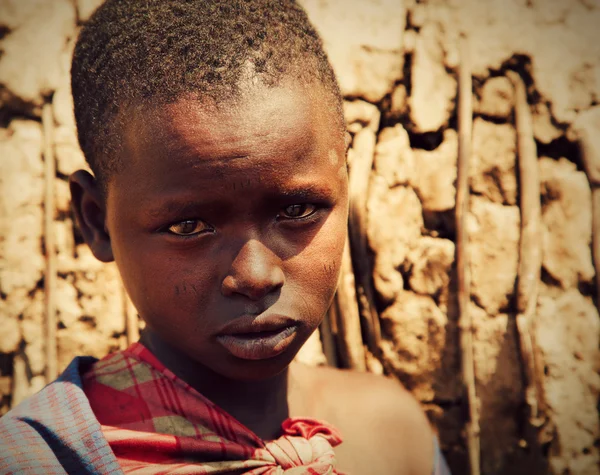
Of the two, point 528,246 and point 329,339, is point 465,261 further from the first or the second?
point 329,339

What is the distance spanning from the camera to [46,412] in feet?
3.55

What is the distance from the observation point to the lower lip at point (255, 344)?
0.97m

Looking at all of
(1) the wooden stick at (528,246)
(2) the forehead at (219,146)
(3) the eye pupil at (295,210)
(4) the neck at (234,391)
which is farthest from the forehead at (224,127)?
(1) the wooden stick at (528,246)

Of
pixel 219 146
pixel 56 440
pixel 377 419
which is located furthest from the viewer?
pixel 377 419

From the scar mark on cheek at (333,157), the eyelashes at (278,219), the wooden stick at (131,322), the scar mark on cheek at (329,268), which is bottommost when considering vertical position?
the wooden stick at (131,322)

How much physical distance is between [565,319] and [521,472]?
0.59 meters

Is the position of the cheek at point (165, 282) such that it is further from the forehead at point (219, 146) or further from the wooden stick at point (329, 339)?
the wooden stick at point (329, 339)

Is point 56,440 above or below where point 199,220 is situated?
below

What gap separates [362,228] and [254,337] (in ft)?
3.03

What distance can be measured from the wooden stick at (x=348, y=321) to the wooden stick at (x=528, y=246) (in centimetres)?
57

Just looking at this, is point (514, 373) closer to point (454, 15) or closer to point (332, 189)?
point (332, 189)

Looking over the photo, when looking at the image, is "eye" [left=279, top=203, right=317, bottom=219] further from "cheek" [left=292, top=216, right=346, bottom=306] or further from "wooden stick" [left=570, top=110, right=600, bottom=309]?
"wooden stick" [left=570, top=110, right=600, bottom=309]

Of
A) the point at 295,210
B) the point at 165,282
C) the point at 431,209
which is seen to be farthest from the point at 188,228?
the point at 431,209

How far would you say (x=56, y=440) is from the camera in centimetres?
103
